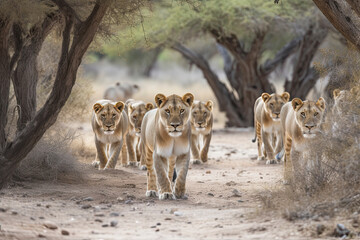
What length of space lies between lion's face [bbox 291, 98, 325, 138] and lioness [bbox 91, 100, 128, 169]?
3.00 metres

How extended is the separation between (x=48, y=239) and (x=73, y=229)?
52 cm

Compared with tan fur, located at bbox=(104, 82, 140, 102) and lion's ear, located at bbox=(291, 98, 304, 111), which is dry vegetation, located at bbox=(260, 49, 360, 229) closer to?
lion's ear, located at bbox=(291, 98, 304, 111)

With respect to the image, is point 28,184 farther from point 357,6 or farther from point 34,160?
point 357,6

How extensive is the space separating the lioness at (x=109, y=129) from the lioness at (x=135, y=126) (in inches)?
19.1

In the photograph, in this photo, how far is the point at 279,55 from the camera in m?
21.9

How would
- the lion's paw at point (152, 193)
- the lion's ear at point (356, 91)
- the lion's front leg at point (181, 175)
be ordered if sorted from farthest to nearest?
the lion's paw at point (152, 193), the lion's front leg at point (181, 175), the lion's ear at point (356, 91)

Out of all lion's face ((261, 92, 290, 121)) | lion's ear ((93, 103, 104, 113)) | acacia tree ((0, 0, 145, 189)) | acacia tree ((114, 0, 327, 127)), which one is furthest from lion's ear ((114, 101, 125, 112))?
acacia tree ((114, 0, 327, 127))

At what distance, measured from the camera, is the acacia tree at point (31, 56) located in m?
8.94

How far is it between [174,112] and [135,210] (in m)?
1.43

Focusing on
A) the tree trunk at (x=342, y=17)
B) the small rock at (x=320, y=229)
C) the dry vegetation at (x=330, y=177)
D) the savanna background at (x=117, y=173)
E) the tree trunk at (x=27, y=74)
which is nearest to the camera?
the small rock at (x=320, y=229)

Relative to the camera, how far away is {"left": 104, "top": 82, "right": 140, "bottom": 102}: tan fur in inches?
1004

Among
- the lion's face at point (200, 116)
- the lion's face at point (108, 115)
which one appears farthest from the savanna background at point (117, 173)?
the lion's face at point (200, 116)

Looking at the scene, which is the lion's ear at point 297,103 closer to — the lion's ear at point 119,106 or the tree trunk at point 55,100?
the lion's ear at point 119,106

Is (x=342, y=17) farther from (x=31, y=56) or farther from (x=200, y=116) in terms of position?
(x=200, y=116)
